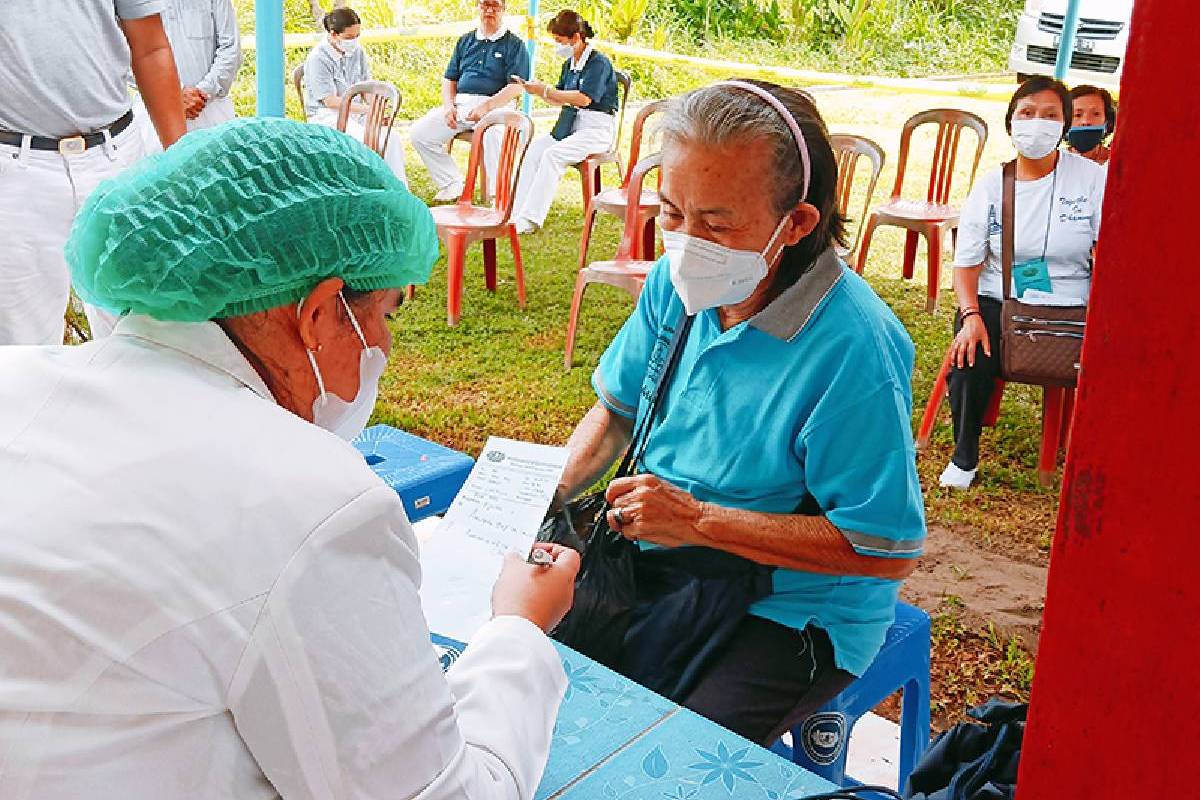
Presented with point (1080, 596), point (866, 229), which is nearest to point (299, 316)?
point (1080, 596)

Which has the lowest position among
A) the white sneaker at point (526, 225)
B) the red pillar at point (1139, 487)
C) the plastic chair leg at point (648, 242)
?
the white sneaker at point (526, 225)

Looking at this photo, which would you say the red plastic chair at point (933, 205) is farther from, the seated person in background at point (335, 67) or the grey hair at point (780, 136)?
the grey hair at point (780, 136)

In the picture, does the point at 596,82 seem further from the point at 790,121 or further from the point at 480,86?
the point at 790,121

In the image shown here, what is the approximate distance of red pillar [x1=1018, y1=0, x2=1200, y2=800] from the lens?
65 centimetres

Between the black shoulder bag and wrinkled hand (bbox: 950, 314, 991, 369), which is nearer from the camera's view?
the black shoulder bag

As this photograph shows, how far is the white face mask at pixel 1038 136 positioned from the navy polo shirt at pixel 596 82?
164 inches

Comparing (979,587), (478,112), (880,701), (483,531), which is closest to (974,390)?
(979,587)

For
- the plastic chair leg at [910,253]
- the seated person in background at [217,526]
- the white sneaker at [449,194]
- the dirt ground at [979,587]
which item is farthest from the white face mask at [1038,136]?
the white sneaker at [449,194]

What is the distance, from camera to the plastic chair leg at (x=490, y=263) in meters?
6.56

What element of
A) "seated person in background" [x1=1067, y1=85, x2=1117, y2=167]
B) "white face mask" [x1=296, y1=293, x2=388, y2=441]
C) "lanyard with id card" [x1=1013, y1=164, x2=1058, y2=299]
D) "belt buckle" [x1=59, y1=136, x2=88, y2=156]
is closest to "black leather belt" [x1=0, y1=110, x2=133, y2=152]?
"belt buckle" [x1=59, y1=136, x2=88, y2=156]

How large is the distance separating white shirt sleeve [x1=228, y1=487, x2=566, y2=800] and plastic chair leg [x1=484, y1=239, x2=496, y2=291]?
18.2 ft

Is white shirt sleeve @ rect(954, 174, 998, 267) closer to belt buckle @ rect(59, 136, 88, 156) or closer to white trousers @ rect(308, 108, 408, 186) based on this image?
belt buckle @ rect(59, 136, 88, 156)

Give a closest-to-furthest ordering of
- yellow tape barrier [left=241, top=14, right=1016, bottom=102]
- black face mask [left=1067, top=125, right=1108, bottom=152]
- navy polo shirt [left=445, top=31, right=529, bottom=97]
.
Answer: black face mask [left=1067, top=125, right=1108, bottom=152] < navy polo shirt [left=445, top=31, right=529, bottom=97] < yellow tape barrier [left=241, top=14, right=1016, bottom=102]

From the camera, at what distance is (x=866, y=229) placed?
6543mm
